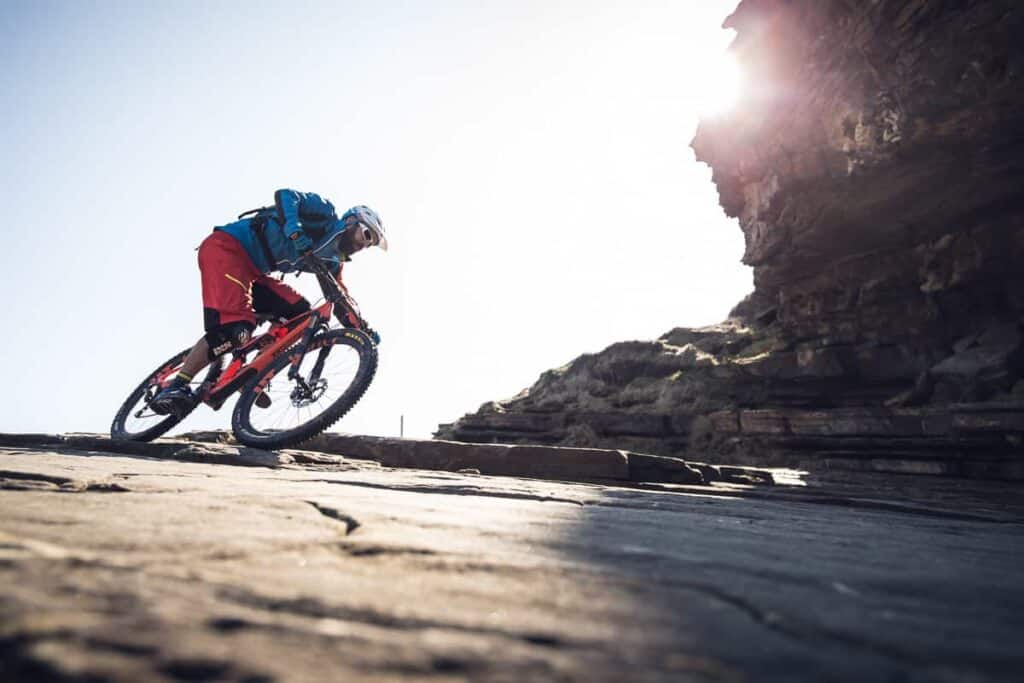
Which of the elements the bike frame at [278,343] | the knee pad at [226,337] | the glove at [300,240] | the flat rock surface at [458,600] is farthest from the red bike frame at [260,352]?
the flat rock surface at [458,600]

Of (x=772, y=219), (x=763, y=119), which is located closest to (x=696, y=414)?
(x=772, y=219)

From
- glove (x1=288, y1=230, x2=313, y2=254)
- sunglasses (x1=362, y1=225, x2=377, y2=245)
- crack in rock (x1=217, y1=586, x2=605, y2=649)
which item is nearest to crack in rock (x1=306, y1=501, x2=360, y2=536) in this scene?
crack in rock (x1=217, y1=586, x2=605, y2=649)

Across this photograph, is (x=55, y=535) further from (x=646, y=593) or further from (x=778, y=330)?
(x=778, y=330)

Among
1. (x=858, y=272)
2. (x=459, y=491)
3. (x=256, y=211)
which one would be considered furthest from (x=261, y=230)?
(x=858, y=272)

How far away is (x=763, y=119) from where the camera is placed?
12570 mm

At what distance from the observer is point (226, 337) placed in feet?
14.6

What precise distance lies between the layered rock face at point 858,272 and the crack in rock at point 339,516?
8774mm

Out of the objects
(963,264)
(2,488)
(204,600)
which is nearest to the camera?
(204,600)

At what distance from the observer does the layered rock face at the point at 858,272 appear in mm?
7938

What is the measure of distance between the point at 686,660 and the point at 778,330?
13642 millimetres

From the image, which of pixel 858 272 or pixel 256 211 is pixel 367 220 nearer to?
pixel 256 211

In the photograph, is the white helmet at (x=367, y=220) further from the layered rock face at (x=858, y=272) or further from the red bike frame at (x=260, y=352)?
the layered rock face at (x=858, y=272)

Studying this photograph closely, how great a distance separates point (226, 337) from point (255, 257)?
28.3 inches

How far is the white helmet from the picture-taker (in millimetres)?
4711
